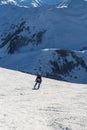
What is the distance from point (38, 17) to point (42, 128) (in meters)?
152

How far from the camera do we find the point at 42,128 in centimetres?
2128

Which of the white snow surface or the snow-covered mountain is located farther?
the snow-covered mountain

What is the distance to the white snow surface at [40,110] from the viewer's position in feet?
71.0

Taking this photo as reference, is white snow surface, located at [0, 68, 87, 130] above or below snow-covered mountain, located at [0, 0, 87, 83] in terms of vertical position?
above

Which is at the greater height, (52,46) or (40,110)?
(40,110)

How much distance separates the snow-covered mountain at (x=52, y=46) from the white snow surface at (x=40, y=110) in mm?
70303

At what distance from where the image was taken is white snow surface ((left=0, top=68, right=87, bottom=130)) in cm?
2164

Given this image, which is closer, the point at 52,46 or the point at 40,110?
the point at 40,110

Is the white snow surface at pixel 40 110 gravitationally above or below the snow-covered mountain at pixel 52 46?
above

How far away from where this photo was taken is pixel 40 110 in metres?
26.3

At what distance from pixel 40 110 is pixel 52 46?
418 feet

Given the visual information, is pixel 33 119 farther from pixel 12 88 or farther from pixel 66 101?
pixel 12 88

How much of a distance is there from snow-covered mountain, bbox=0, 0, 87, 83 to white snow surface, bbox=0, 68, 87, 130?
70303 millimetres

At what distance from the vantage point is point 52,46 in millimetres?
153250
